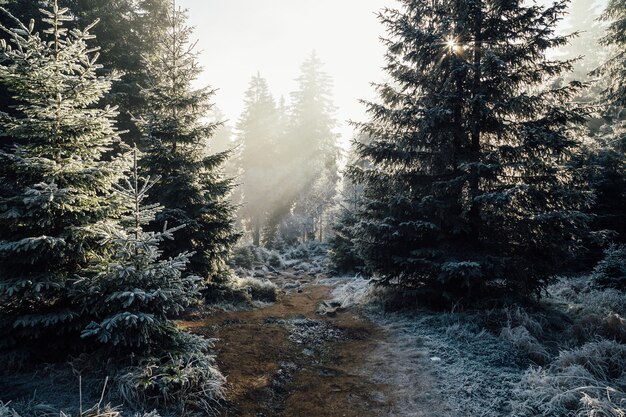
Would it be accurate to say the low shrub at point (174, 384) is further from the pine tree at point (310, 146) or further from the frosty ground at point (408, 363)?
the pine tree at point (310, 146)

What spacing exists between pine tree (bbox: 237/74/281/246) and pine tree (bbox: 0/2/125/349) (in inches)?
984

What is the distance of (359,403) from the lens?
205 inches

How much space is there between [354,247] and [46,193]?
26.7 feet

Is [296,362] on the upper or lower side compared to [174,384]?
lower

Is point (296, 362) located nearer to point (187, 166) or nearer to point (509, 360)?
point (509, 360)

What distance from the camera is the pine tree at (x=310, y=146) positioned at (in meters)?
32.6

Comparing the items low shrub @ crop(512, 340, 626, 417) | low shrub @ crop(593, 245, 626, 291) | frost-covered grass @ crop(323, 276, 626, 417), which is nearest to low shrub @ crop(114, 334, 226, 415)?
frost-covered grass @ crop(323, 276, 626, 417)

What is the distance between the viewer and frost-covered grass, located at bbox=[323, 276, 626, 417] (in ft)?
15.3

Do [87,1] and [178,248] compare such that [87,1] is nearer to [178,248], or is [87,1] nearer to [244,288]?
[178,248]

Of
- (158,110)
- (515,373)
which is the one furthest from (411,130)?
(158,110)

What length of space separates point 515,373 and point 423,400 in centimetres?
181

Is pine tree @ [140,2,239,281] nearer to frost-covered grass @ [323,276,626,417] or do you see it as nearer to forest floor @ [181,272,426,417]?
forest floor @ [181,272,426,417]

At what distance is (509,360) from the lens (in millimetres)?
6191

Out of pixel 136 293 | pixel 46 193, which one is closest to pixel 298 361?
pixel 136 293
